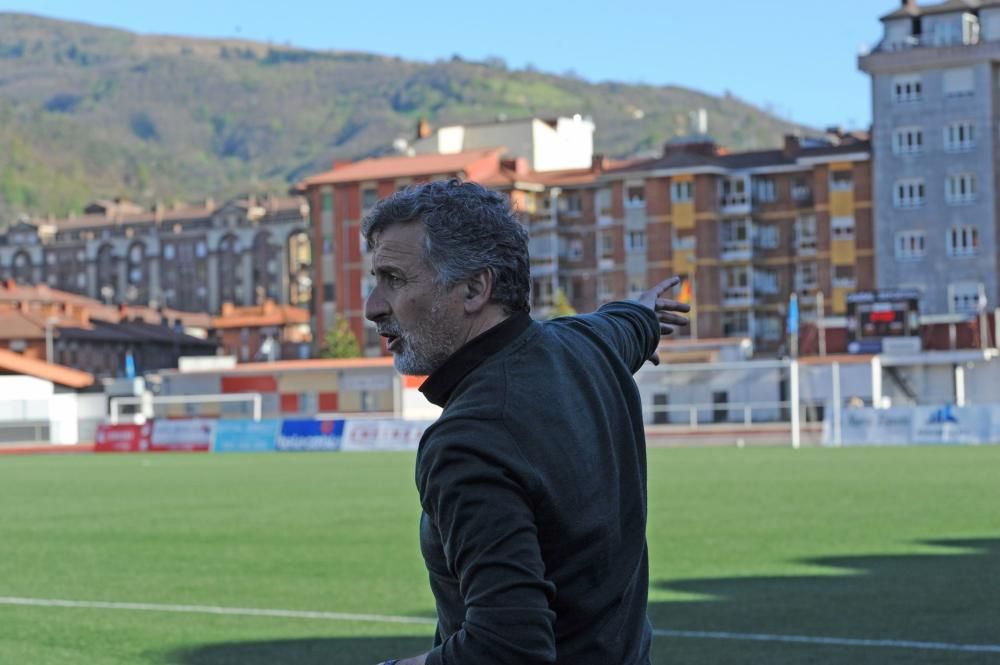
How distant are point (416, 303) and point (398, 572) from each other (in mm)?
13454

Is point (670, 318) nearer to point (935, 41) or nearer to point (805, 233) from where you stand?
point (935, 41)

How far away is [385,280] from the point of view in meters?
4.45

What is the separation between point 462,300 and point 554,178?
382 ft

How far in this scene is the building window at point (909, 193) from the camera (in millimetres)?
100688

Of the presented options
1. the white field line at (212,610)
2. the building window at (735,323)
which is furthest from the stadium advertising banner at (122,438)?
the building window at (735,323)

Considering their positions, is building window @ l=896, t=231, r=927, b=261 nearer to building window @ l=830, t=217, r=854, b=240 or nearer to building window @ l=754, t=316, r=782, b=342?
building window @ l=830, t=217, r=854, b=240

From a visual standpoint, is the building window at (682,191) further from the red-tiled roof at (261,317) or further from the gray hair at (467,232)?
the gray hair at (467,232)

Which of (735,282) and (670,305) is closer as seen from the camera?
(670,305)

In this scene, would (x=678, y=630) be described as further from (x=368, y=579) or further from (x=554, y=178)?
(x=554, y=178)

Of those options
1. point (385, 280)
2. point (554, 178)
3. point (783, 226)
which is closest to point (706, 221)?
point (783, 226)

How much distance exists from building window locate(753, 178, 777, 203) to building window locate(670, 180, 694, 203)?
158 inches

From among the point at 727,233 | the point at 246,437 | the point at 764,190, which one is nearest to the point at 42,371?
the point at 246,437

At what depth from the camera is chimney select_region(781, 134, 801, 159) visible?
11281 cm

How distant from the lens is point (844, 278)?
10688 centimetres
